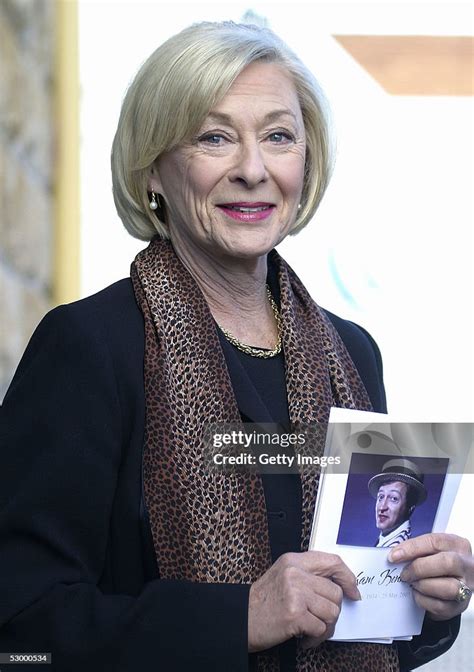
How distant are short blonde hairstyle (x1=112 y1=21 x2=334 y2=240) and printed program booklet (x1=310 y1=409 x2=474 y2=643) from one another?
1.90ft

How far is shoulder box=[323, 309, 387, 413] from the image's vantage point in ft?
7.56

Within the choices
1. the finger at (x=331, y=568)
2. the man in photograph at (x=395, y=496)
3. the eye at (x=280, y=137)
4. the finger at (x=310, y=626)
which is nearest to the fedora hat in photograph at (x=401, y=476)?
the man in photograph at (x=395, y=496)

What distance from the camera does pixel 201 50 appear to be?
2.01 meters

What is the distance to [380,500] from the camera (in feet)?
6.05

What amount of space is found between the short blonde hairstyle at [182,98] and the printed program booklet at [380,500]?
0.58m

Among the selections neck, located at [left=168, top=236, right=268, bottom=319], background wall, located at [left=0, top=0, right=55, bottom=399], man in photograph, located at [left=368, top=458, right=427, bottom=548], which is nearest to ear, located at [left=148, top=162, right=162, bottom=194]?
neck, located at [left=168, top=236, right=268, bottom=319]

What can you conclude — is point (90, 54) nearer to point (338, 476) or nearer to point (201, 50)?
point (201, 50)

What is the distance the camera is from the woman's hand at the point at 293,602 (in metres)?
Answer: 1.70

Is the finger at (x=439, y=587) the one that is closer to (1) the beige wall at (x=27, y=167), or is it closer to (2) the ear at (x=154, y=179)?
(2) the ear at (x=154, y=179)

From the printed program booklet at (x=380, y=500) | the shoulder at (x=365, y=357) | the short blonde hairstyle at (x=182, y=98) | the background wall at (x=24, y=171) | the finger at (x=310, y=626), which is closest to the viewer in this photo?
the finger at (x=310, y=626)

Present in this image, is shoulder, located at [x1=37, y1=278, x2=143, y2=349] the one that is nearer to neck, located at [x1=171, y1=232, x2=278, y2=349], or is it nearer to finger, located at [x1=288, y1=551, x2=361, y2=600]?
neck, located at [x1=171, y1=232, x2=278, y2=349]

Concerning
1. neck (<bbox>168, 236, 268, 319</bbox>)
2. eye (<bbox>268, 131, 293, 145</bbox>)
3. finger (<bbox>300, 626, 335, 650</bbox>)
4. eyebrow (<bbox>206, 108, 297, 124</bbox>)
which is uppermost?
eyebrow (<bbox>206, 108, 297, 124</bbox>)

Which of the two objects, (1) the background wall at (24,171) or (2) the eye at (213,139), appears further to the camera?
(1) the background wall at (24,171)

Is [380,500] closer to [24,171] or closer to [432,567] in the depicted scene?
[432,567]
